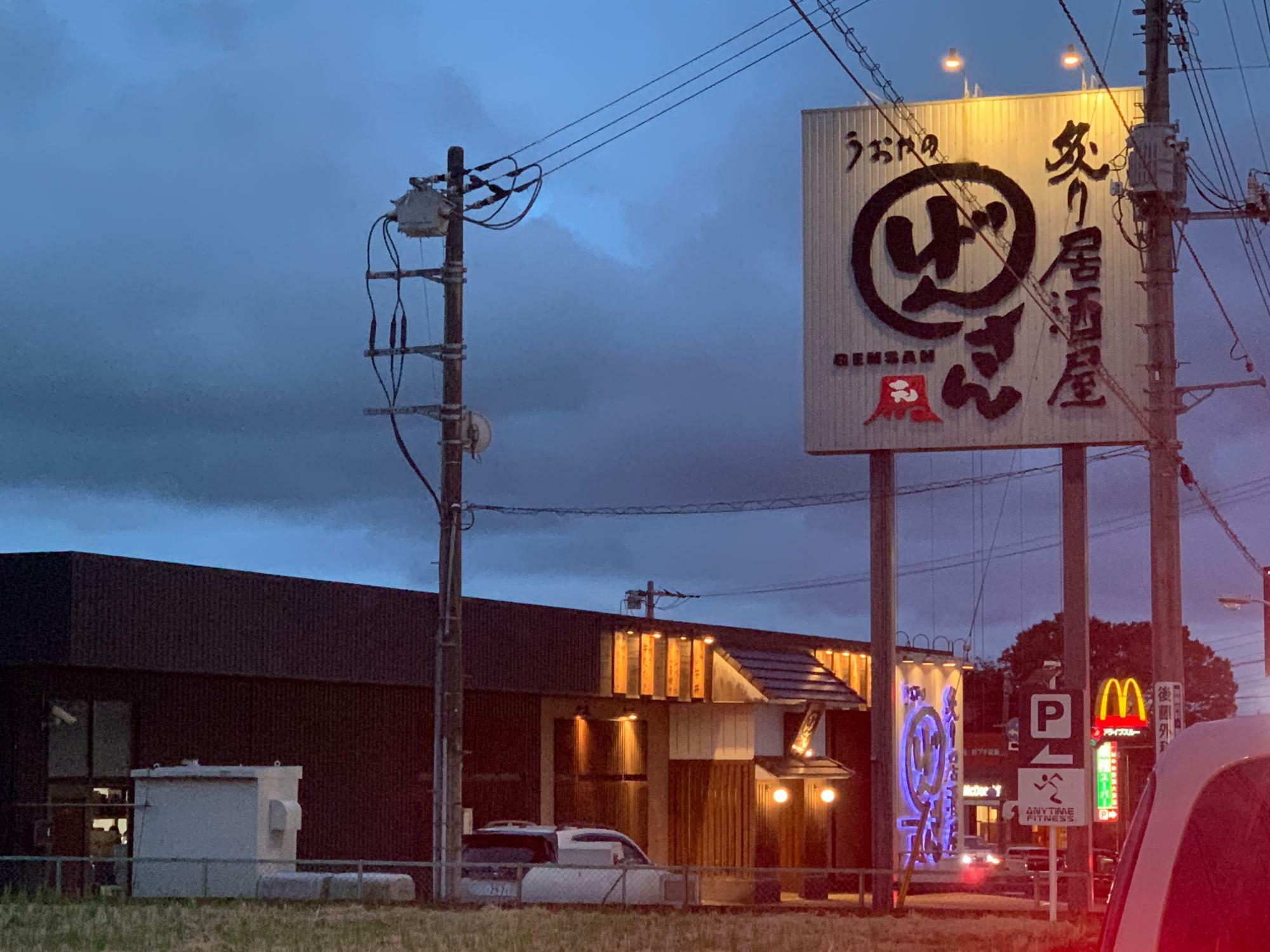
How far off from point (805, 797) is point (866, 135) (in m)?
18.9

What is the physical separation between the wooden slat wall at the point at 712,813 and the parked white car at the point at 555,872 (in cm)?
1595

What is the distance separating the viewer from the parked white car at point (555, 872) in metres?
26.3

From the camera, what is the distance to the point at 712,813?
150 ft

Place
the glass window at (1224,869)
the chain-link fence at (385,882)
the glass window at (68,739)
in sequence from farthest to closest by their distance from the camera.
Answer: the glass window at (68,739), the chain-link fence at (385,882), the glass window at (1224,869)

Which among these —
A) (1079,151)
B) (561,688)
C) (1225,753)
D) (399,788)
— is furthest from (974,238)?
(1225,753)

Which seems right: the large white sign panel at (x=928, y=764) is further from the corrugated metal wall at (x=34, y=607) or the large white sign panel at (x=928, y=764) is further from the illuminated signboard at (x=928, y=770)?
the corrugated metal wall at (x=34, y=607)

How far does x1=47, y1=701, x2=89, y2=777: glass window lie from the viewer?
30125 mm

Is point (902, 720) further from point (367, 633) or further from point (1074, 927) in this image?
point (1074, 927)

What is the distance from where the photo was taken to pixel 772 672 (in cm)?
4531

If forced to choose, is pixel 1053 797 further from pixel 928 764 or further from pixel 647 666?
pixel 928 764

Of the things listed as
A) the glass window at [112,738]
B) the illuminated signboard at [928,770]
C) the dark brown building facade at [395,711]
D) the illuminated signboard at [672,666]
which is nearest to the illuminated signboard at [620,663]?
the dark brown building facade at [395,711]

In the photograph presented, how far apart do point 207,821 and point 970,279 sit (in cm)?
1733

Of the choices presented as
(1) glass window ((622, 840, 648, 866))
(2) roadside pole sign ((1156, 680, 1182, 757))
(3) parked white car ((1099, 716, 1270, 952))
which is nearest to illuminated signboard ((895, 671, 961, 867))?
(1) glass window ((622, 840, 648, 866))

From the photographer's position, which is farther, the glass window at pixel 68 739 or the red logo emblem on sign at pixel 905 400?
the red logo emblem on sign at pixel 905 400
